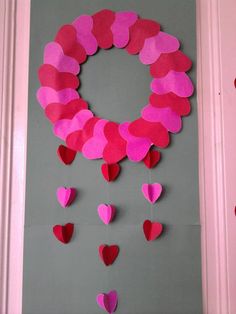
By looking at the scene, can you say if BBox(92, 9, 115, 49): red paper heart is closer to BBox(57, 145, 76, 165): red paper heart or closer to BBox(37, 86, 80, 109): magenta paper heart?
BBox(37, 86, 80, 109): magenta paper heart

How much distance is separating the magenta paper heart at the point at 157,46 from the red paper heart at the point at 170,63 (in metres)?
0.01

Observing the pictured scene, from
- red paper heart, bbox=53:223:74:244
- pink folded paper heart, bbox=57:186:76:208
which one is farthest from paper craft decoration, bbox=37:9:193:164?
red paper heart, bbox=53:223:74:244

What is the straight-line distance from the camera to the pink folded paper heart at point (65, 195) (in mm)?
923

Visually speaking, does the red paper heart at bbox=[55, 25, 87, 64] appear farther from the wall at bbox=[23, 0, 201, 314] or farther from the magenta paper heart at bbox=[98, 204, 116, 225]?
the magenta paper heart at bbox=[98, 204, 116, 225]

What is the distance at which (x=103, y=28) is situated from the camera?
963 millimetres

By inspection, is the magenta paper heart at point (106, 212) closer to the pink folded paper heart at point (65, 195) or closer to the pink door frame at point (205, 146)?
the pink folded paper heart at point (65, 195)

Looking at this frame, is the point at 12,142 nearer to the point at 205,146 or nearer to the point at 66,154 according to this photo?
the point at 66,154

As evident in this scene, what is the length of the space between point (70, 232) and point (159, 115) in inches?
18.2

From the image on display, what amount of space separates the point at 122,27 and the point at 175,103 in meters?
0.30

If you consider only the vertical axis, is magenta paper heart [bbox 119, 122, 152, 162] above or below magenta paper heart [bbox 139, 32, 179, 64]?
below

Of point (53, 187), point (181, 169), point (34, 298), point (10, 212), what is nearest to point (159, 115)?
point (181, 169)

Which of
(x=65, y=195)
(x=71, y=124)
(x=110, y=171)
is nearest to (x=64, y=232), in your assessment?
(x=65, y=195)

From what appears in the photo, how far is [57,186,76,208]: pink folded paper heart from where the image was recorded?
923 mm

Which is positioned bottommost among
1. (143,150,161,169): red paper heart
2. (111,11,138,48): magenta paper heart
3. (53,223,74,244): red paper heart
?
(53,223,74,244): red paper heart
